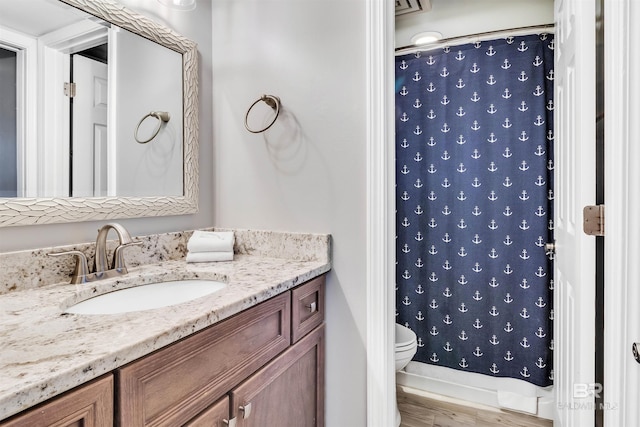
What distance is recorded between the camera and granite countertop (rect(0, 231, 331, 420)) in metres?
0.50

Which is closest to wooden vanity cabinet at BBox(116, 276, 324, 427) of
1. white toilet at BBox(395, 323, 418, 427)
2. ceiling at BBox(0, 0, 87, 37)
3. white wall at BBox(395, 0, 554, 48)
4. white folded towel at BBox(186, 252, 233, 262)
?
white folded towel at BBox(186, 252, 233, 262)

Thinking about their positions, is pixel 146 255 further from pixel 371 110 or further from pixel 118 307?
pixel 371 110

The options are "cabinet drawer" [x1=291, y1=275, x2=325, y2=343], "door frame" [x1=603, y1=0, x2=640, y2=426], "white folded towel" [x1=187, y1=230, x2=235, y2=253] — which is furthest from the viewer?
"white folded towel" [x1=187, y1=230, x2=235, y2=253]

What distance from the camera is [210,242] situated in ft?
4.40

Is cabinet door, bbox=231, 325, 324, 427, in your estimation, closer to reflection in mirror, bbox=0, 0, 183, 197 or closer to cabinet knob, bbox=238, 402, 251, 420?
cabinet knob, bbox=238, 402, 251, 420

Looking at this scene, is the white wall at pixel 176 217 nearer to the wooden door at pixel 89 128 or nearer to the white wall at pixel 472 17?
the wooden door at pixel 89 128

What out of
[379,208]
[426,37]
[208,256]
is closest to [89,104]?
[208,256]

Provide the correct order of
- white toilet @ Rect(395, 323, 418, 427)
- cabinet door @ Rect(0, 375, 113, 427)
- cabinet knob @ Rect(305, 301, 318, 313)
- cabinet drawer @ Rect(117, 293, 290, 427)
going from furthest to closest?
white toilet @ Rect(395, 323, 418, 427) → cabinet knob @ Rect(305, 301, 318, 313) → cabinet drawer @ Rect(117, 293, 290, 427) → cabinet door @ Rect(0, 375, 113, 427)

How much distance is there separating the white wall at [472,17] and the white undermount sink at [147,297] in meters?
1.85

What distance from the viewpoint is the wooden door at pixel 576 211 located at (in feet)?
3.20

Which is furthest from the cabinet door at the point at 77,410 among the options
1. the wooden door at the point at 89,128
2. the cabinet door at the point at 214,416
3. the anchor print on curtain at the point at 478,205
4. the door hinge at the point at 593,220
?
the anchor print on curtain at the point at 478,205

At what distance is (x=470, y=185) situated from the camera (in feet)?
6.61

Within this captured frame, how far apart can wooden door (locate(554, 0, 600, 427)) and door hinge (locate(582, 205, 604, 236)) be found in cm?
5

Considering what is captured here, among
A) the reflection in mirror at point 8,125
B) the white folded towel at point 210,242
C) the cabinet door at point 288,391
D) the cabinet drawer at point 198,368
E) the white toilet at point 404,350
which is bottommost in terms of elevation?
the white toilet at point 404,350
